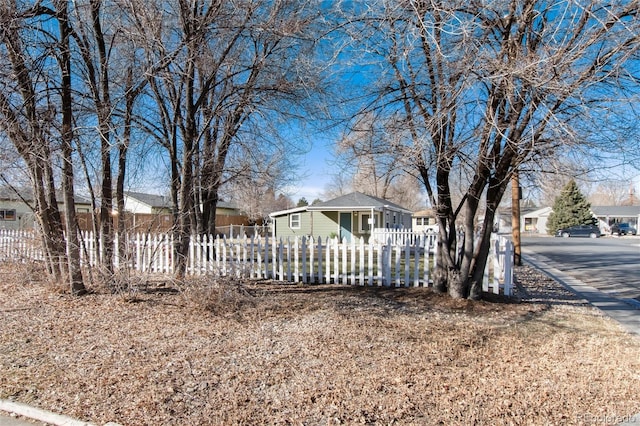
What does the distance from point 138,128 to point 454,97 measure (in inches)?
240

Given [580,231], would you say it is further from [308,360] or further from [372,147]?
[308,360]

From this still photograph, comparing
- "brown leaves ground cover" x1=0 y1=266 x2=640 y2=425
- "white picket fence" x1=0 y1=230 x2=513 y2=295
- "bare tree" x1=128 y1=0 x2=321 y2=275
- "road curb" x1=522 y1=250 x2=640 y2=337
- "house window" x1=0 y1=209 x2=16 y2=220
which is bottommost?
"road curb" x1=522 y1=250 x2=640 y2=337

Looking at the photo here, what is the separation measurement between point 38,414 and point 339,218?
21.6 meters

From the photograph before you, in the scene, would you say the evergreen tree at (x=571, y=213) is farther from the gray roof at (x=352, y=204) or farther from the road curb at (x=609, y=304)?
the road curb at (x=609, y=304)

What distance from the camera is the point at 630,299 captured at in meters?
8.15

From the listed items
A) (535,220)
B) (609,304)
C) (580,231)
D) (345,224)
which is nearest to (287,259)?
(609,304)

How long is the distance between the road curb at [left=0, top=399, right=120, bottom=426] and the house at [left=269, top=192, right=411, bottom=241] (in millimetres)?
18823

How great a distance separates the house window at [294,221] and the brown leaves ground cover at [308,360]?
19165 mm

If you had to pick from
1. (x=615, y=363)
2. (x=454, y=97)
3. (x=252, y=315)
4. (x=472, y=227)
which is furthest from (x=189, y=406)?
(x=472, y=227)

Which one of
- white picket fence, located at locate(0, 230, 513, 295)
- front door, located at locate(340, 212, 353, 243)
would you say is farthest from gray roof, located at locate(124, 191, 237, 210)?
front door, located at locate(340, 212, 353, 243)

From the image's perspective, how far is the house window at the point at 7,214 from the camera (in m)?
26.3

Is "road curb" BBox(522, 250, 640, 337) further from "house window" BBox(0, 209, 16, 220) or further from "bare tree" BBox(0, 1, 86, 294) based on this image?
"house window" BBox(0, 209, 16, 220)

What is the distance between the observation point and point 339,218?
24.3 m

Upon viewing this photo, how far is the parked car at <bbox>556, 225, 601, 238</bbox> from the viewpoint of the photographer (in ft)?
136
